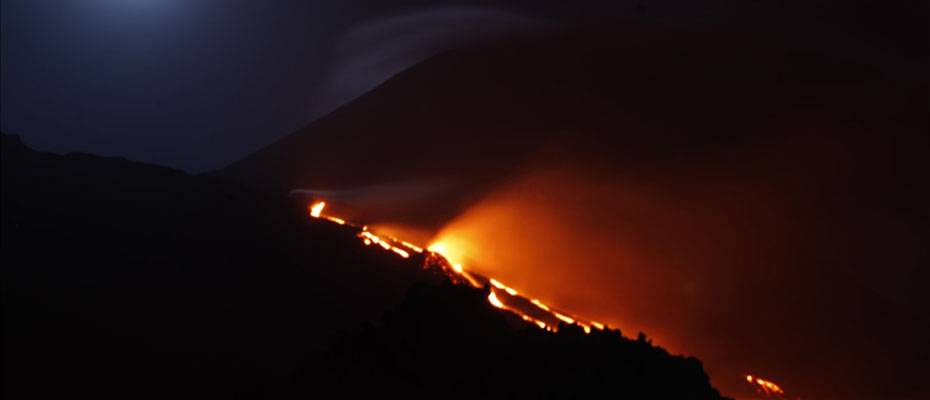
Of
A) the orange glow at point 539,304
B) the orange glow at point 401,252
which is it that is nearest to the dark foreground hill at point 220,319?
the orange glow at point 401,252

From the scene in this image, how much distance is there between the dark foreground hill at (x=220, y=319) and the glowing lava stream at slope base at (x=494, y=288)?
471mm

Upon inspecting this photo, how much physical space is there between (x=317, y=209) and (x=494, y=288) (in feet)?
5.29

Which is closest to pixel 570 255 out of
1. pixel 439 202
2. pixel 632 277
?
pixel 632 277

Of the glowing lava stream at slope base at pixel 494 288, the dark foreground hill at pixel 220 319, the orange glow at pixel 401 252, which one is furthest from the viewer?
the orange glow at pixel 401 252

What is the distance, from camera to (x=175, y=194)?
17.0ft

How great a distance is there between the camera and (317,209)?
625cm

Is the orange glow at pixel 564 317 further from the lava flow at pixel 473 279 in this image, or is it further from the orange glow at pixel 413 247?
the orange glow at pixel 413 247

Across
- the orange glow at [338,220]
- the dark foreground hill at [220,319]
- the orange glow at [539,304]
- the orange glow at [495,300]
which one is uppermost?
the orange glow at [338,220]

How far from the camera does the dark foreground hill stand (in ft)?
11.8

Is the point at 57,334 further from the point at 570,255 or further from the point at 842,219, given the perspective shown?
the point at 842,219

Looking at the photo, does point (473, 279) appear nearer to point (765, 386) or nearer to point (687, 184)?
point (765, 386)

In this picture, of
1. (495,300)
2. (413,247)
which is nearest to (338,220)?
(413,247)

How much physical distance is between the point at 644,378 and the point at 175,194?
3209 mm

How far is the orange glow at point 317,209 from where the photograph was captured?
19.5ft
